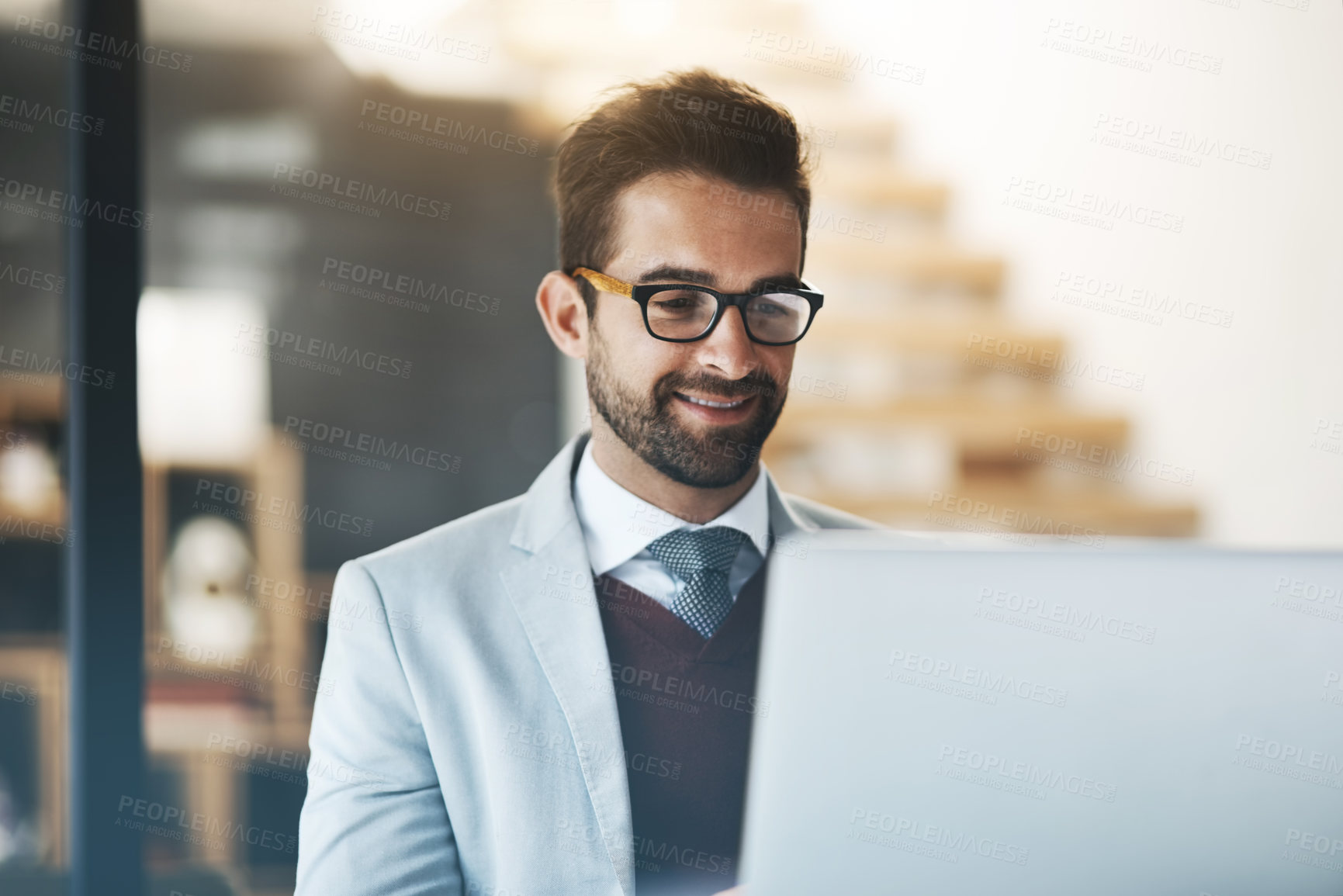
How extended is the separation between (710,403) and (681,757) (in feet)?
1.62

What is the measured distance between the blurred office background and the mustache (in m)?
1.29

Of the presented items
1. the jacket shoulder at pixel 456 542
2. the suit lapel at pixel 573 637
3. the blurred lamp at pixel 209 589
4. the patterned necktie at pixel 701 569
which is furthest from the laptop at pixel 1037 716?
the blurred lamp at pixel 209 589

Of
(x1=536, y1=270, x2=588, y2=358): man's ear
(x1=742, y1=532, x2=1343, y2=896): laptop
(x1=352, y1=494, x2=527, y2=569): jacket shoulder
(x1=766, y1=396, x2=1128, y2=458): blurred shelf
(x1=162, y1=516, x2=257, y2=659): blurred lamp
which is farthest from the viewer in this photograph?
(x1=162, y1=516, x2=257, y2=659): blurred lamp

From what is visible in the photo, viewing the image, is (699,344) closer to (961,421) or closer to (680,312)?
(680,312)

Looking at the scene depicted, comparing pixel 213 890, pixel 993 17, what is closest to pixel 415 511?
pixel 213 890

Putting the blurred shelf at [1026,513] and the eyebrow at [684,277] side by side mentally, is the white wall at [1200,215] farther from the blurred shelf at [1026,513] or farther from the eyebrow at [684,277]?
the eyebrow at [684,277]

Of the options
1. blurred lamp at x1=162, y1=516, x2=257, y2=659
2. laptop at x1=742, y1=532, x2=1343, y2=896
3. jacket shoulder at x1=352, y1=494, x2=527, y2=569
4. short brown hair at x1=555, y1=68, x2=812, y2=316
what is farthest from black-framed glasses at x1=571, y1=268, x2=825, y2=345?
blurred lamp at x1=162, y1=516, x2=257, y2=659

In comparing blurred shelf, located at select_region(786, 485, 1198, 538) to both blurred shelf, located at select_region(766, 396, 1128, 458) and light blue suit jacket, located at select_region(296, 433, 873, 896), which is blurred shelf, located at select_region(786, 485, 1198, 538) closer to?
blurred shelf, located at select_region(766, 396, 1128, 458)

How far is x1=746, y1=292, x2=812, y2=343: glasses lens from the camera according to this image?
142 cm

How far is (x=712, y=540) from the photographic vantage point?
142 centimetres

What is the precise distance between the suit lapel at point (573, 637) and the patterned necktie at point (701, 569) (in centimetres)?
12

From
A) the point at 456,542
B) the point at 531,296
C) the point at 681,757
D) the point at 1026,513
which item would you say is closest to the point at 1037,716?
the point at 681,757

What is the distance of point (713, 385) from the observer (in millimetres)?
1439

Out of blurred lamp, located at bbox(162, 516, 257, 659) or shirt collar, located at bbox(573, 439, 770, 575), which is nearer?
shirt collar, located at bbox(573, 439, 770, 575)
